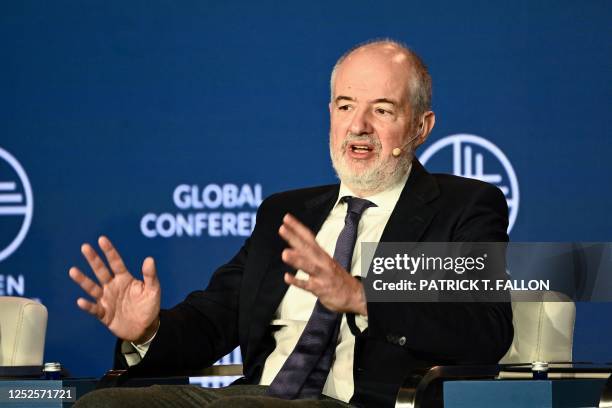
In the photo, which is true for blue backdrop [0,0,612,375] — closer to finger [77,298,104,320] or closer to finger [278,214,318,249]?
finger [77,298,104,320]

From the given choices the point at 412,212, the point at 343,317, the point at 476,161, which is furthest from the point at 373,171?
the point at 476,161

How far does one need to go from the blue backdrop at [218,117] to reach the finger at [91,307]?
1.94m

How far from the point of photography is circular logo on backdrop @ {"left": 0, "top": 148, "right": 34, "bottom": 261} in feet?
16.6

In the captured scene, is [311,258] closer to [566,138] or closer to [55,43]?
[566,138]

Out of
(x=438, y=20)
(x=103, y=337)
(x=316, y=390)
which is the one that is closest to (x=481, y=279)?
(x=316, y=390)

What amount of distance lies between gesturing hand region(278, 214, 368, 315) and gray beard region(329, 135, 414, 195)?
70 cm

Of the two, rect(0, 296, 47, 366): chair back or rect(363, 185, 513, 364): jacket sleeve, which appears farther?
rect(0, 296, 47, 366): chair back

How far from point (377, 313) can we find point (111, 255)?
0.67 m

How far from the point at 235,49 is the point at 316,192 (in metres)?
1.55

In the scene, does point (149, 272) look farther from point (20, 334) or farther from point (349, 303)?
point (20, 334)

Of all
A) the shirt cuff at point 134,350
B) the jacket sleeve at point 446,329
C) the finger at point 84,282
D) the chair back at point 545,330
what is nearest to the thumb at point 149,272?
the finger at point 84,282

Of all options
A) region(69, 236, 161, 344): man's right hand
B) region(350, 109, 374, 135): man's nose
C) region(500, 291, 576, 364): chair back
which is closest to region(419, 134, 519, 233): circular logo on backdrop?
region(500, 291, 576, 364): chair back

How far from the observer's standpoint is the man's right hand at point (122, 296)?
2875mm

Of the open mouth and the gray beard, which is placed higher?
the open mouth
